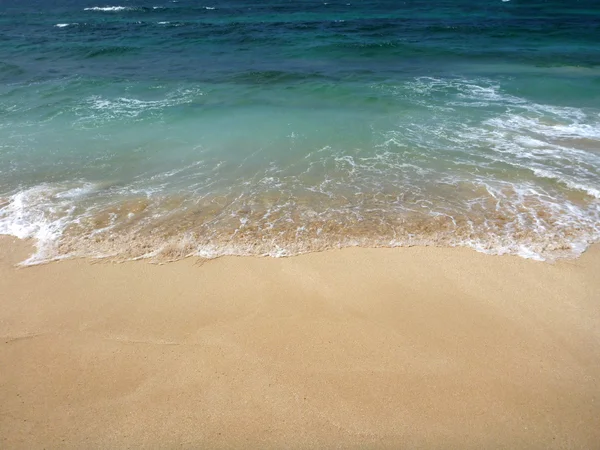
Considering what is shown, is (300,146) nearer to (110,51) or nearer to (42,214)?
(42,214)

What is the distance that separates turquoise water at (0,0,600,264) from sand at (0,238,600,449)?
686 millimetres

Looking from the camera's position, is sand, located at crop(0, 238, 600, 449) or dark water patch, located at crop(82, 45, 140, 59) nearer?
sand, located at crop(0, 238, 600, 449)

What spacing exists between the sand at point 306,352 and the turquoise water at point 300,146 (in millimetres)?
686

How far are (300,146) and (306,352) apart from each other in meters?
7.04

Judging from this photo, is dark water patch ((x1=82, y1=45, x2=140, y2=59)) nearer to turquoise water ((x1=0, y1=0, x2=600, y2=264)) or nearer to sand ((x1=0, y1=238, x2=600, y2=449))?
turquoise water ((x1=0, y1=0, x2=600, y2=264))

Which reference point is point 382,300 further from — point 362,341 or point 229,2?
point 229,2

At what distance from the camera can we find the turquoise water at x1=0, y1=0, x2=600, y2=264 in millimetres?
7805

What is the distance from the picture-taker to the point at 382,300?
6.27 m

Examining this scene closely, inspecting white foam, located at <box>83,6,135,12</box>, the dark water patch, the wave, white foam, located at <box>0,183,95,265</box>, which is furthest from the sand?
white foam, located at <box>83,6,135,12</box>

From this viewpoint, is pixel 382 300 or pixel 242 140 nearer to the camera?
pixel 382 300

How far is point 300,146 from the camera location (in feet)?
37.5

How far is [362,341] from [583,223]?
5.21m

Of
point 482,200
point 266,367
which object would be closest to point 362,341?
point 266,367

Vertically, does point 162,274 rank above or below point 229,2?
below
